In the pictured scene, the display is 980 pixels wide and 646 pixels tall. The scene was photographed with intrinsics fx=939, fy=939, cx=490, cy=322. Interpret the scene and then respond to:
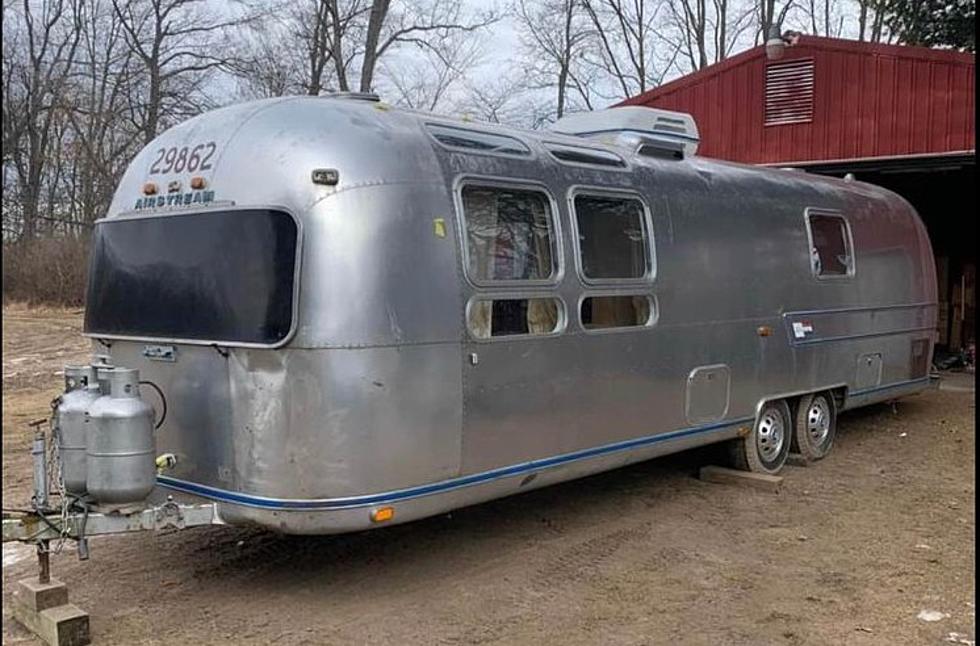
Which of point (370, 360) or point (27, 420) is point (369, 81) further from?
point (370, 360)

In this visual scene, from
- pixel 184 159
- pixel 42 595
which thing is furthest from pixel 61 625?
pixel 184 159

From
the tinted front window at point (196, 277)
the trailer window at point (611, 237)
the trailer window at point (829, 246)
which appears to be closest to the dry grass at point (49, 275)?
the tinted front window at point (196, 277)

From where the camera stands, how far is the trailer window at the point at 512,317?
5.18 meters

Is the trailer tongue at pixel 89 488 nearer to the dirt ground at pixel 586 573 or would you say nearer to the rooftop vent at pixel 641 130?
the dirt ground at pixel 586 573

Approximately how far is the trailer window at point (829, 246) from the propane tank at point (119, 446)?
5.87m

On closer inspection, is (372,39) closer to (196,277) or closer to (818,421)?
(818,421)

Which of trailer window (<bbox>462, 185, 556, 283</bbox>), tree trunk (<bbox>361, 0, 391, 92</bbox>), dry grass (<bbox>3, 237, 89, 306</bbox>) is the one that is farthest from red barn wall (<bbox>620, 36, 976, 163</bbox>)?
dry grass (<bbox>3, 237, 89, 306</bbox>)

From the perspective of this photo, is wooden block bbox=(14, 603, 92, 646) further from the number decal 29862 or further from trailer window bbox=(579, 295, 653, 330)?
trailer window bbox=(579, 295, 653, 330)

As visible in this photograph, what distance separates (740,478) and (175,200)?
4.89m

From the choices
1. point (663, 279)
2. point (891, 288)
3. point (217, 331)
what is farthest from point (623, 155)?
point (891, 288)

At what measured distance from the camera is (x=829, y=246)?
28.0ft

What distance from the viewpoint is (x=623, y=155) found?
259 inches

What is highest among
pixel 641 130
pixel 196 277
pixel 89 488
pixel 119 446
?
pixel 641 130

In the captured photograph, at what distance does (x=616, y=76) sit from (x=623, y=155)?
28929 mm
